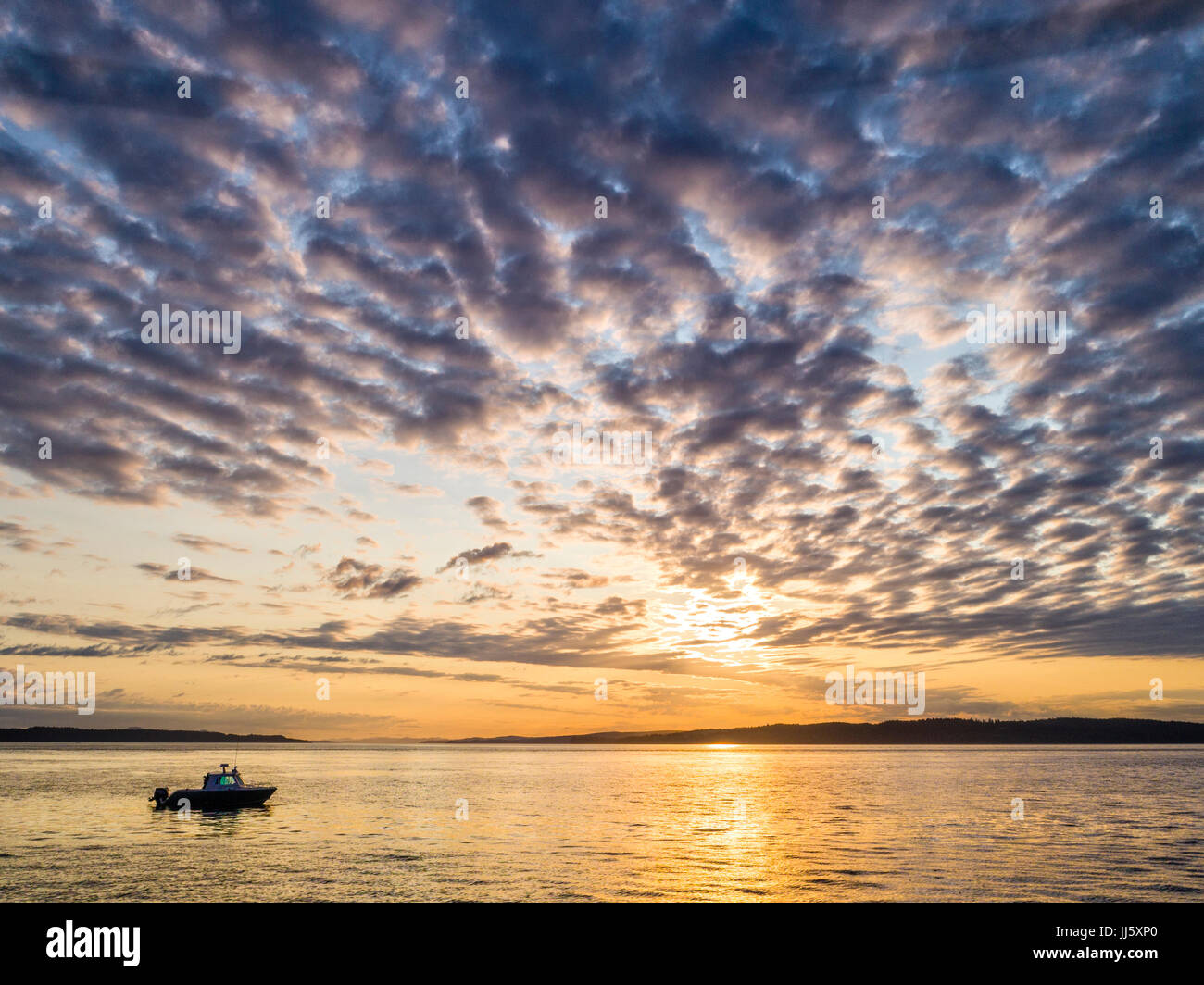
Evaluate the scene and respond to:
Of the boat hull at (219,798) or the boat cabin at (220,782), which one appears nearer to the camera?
the boat hull at (219,798)

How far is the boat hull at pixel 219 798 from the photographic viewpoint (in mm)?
90125

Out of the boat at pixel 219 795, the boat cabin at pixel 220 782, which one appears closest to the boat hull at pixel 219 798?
the boat at pixel 219 795

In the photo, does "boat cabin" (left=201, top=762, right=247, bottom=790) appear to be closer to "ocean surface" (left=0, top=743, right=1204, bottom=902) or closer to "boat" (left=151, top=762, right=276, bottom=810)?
"boat" (left=151, top=762, right=276, bottom=810)

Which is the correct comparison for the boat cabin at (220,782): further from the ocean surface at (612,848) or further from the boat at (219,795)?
the ocean surface at (612,848)

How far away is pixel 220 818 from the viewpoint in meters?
84.5

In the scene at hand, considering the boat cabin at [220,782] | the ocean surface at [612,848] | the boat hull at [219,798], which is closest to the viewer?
the ocean surface at [612,848]

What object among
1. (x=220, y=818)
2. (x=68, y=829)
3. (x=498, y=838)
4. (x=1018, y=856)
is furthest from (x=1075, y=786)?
(x=68, y=829)

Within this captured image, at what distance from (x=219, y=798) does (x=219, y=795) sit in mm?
322

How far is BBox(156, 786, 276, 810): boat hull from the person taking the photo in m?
90.1

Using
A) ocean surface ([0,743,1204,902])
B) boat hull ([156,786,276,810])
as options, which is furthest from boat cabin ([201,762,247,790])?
ocean surface ([0,743,1204,902])

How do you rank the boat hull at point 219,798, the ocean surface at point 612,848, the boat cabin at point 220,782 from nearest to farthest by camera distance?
the ocean surface at point 612,848 → the boat hull at point 219,798 → the boat cabin at point 220,782
